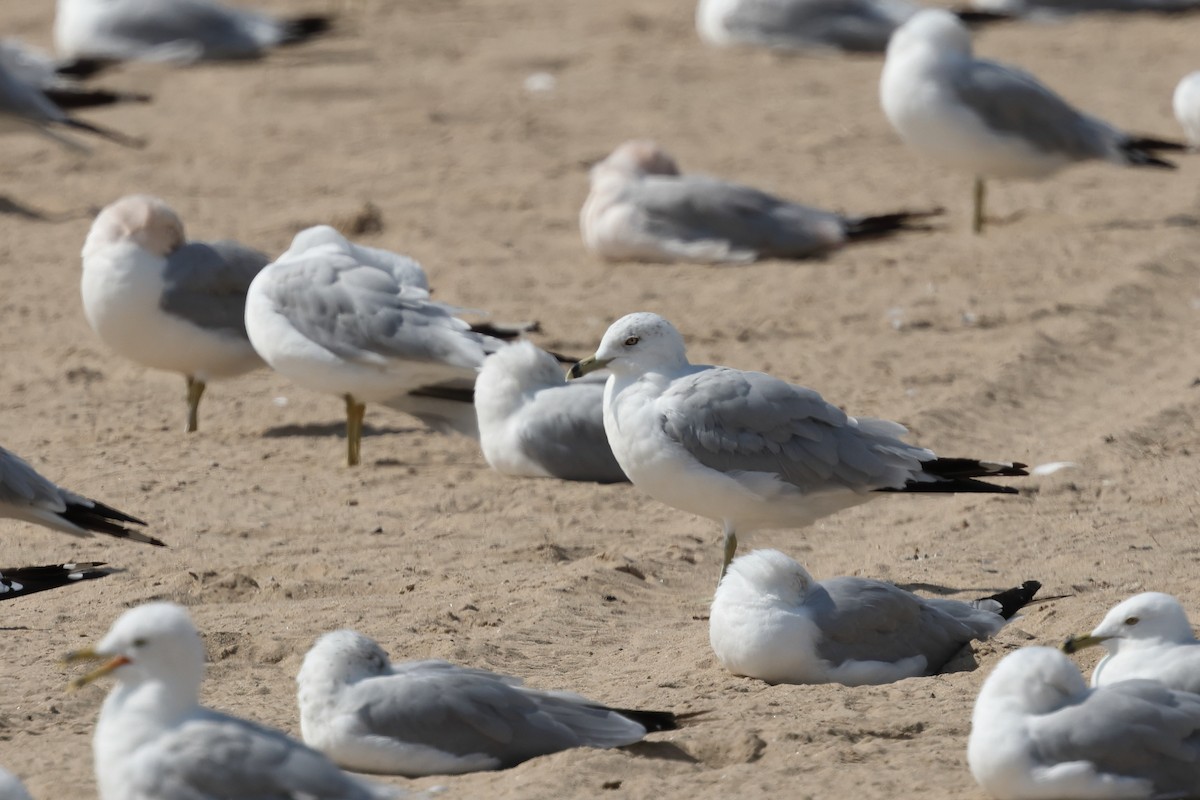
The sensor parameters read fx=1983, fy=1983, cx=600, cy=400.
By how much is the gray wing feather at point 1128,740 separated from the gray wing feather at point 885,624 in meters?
1.11

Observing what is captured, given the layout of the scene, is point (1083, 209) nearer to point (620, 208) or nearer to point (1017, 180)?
point (1017, 180)

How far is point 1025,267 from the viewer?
10.3 metres

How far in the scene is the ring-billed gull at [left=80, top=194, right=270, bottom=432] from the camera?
8.46 metres

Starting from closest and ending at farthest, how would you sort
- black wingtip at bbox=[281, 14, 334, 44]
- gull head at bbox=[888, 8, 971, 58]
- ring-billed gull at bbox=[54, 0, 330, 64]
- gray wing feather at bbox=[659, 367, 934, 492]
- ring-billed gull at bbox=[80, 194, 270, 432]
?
1. gray wing feather at bbox=[659, 367, 934, 492]
2. ring-billed gull at bbox=[80, 194, 270, 432]
3. gull head at bbox=[888, 8, 971, 58]
4. ring-billed gull at bbox=[54, 0, 330, 64]
5. black wingtip at bbox=[281, 14, 334, 44]

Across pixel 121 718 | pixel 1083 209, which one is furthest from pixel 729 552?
pixel 1083 209

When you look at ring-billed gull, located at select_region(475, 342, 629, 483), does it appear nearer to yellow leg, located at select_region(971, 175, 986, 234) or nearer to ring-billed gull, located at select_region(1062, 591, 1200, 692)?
ring-billed gull, located at select_region(1062, 591, 1200, 692)

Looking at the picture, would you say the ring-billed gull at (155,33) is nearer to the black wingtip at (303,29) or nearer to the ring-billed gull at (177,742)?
the black wingtip at (303,29)

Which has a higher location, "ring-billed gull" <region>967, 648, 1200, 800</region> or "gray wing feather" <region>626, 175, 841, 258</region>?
"ring-billed gull" <region>967, 648, 1200, 800</region>

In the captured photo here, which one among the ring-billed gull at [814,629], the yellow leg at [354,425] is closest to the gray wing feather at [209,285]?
the yellow leg at [354,425]

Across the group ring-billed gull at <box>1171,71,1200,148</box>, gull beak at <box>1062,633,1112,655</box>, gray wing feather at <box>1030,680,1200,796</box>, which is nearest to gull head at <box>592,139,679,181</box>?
ring-billed gull at <box>1171,71,1200,148</box>

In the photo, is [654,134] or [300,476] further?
[654,134]

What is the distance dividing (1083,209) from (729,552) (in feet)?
19.1

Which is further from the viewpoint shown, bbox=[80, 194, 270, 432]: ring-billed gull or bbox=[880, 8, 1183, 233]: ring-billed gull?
bbox=[880, 8, 1183, 233]: ring-billed gull

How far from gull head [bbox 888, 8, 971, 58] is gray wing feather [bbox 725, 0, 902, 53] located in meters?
4.15
